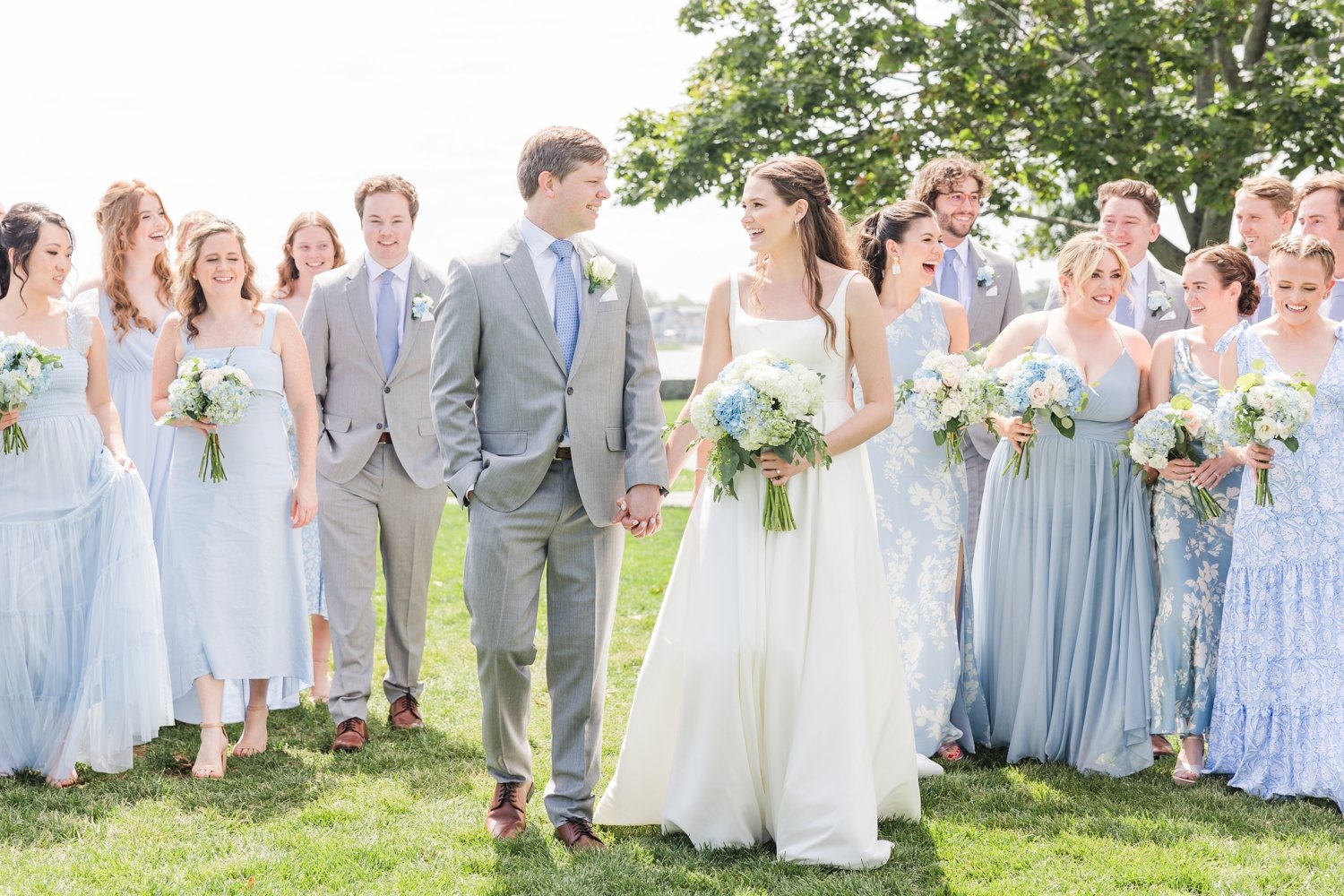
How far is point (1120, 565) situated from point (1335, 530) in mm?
958

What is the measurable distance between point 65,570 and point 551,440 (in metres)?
2.86

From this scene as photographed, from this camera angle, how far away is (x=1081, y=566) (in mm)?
6441

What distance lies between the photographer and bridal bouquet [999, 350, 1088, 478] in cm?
606

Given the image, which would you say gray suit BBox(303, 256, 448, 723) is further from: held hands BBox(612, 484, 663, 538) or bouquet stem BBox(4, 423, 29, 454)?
held hands BBox(612, 484, 663, 538)

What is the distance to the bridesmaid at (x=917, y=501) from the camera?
6.50 meters

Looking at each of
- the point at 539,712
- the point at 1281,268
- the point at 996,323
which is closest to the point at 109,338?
the point at 539,712

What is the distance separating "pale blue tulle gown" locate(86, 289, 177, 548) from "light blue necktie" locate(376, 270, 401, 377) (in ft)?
4.56

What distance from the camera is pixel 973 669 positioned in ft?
22.0

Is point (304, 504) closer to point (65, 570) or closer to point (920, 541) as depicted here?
point (65, 570)

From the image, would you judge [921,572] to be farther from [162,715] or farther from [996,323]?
[162,715]

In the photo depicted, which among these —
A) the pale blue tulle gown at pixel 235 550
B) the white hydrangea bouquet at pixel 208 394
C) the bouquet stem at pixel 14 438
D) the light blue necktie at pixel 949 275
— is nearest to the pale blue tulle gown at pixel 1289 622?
the light blue necktie at pixel 949 275

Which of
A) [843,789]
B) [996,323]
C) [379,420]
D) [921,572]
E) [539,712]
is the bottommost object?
[539,712]

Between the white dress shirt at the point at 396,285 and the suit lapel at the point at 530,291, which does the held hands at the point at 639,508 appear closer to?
the suit lapel at the point at 530,291

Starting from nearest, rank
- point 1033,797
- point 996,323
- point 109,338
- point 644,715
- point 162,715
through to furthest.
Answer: point 644,715 → point 1033,797 → point 162,715 → point 109,338 → point 996,323
